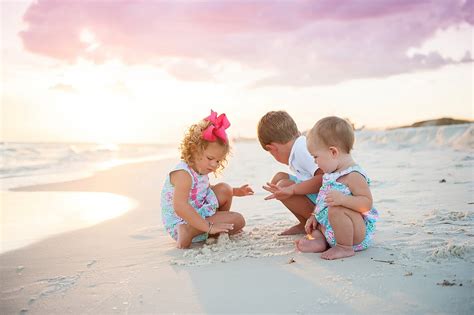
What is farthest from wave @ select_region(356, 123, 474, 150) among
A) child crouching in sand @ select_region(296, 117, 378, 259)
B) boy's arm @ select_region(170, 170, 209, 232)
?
boy's arm @ select_region(170, 170, 209, 232)

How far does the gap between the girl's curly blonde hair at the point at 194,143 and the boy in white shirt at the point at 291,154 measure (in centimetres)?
41

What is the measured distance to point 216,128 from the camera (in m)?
3.39

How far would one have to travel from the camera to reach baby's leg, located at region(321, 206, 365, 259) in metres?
2.85

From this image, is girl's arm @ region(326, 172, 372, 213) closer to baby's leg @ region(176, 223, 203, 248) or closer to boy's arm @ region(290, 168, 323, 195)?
boy's arm @ region(290, 168, 323, 195)

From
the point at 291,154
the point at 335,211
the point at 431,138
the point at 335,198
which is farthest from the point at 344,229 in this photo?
the point at 431,138

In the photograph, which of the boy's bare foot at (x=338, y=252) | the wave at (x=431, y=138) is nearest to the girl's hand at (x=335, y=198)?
the boy's bare foot at (x=338, y=252)

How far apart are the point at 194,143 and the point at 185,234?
740 mm

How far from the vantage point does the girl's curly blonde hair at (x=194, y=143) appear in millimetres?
3438

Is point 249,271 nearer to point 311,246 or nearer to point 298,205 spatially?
point 311,246

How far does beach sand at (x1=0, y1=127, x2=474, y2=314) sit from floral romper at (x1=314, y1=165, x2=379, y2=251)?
0.35 ft

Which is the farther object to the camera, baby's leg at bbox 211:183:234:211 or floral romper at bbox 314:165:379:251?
baby's leg at bbox 211:183:234:211

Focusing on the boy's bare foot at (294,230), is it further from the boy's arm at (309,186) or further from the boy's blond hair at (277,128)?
the boy's blond hair at (277,128)

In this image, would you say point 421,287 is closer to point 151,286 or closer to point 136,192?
point 151,286

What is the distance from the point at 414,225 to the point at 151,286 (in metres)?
2.25
